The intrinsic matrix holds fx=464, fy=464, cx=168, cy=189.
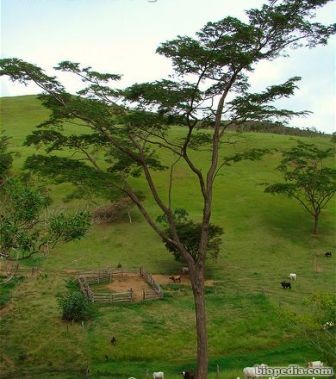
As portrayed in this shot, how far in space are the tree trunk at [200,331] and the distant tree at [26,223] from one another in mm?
5713

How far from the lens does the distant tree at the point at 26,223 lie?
61.9ft

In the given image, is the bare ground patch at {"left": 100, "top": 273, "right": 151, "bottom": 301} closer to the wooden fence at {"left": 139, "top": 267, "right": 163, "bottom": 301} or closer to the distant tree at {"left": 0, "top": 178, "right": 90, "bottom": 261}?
the wooden fence at {"left": 139, "top": 267, "right": 163, "bottom": 301}

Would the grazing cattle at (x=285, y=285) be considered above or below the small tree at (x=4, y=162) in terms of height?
below

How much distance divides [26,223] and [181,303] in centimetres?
1673

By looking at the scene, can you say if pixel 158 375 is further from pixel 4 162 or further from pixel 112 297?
pixel 4 162

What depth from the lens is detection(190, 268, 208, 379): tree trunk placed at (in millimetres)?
20703

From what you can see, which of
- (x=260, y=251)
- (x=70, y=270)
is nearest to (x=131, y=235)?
(x=70, y=270)

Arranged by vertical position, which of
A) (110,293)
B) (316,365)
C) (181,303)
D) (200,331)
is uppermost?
(200,331)

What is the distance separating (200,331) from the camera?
21109mm

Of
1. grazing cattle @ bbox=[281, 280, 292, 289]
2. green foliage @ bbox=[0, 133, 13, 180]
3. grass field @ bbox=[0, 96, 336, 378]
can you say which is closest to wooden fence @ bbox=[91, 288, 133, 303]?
grass field @ bbox=[0, 96, 336, 378]

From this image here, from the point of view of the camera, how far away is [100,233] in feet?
169

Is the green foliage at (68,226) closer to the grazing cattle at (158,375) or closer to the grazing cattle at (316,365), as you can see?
the grazing cattle at (158,375)

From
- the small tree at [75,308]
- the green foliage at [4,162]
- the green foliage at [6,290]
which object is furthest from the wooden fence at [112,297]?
the green foliage at [4,162]

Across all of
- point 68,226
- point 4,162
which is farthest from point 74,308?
point 4,162
